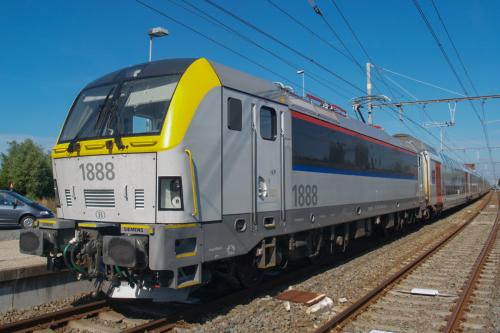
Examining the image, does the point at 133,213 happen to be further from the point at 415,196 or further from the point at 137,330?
the point at 415,196

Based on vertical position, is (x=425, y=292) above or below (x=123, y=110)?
below

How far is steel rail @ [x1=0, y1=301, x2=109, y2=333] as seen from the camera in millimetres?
5781

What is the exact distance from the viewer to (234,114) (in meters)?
6.55

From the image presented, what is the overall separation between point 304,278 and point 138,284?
4011 millimetres

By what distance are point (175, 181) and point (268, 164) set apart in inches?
78.8

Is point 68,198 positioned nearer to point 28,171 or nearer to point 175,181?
point 175,181

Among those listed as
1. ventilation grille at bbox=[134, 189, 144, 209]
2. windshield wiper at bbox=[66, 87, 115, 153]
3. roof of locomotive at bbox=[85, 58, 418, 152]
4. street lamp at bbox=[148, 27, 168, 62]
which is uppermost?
street lamp at bbox=[148, 27, 168, 62]

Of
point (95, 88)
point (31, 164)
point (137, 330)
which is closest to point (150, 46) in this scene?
point (95, 88)

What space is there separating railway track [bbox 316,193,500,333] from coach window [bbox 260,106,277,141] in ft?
9.34

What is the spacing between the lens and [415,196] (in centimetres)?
1739

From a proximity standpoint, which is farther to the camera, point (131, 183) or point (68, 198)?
point (68, 198)

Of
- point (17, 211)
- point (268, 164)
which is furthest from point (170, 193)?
point (17, 211)

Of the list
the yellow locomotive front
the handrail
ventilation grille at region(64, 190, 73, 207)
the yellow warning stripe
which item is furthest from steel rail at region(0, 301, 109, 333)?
the handrail

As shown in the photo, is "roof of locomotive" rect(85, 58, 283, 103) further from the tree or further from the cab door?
the tree
